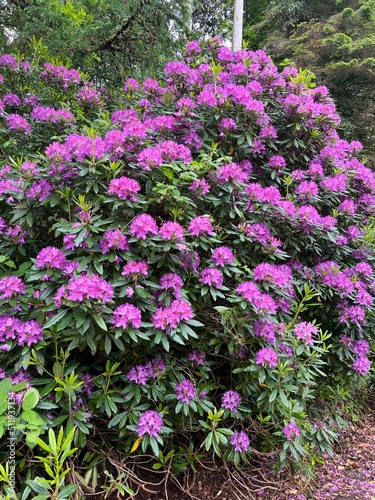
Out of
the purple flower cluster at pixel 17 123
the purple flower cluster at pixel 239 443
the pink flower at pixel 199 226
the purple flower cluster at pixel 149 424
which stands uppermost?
the purple flower cluster at pixel 17 123

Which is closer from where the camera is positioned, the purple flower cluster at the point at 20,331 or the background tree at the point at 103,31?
the purple flower cluster at the point at 20,331

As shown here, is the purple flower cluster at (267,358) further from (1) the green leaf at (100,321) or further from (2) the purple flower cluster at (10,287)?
(2) the purple flower cluster at (10,287)

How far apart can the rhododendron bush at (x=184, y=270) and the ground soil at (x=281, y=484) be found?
0.44 ft

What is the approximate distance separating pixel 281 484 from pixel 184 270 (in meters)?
1.31

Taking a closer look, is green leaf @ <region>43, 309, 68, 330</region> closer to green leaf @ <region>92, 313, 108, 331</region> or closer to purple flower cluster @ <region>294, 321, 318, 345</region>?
green leaf @ <region>92, 313, 108, 331</region>

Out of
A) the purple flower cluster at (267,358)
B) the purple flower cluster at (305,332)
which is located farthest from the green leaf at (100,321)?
the purple flower cluster at (305,332)

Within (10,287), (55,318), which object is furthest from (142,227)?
(10,287)

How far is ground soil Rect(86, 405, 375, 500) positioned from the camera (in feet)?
6.46

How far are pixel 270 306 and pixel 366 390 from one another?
6.70 feet

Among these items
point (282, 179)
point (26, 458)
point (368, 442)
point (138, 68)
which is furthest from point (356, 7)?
point (26, 458)

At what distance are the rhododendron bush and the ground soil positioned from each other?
0.14 m

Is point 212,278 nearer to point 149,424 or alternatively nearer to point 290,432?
point 149,424

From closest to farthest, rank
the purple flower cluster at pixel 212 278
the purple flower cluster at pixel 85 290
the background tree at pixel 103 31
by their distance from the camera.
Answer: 1. the purple flower cluster at pixel 85 290
2. the purple flower cluster at pixel 212 278
3. the background tree at pixel 103 31

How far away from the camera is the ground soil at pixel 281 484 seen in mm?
1968
